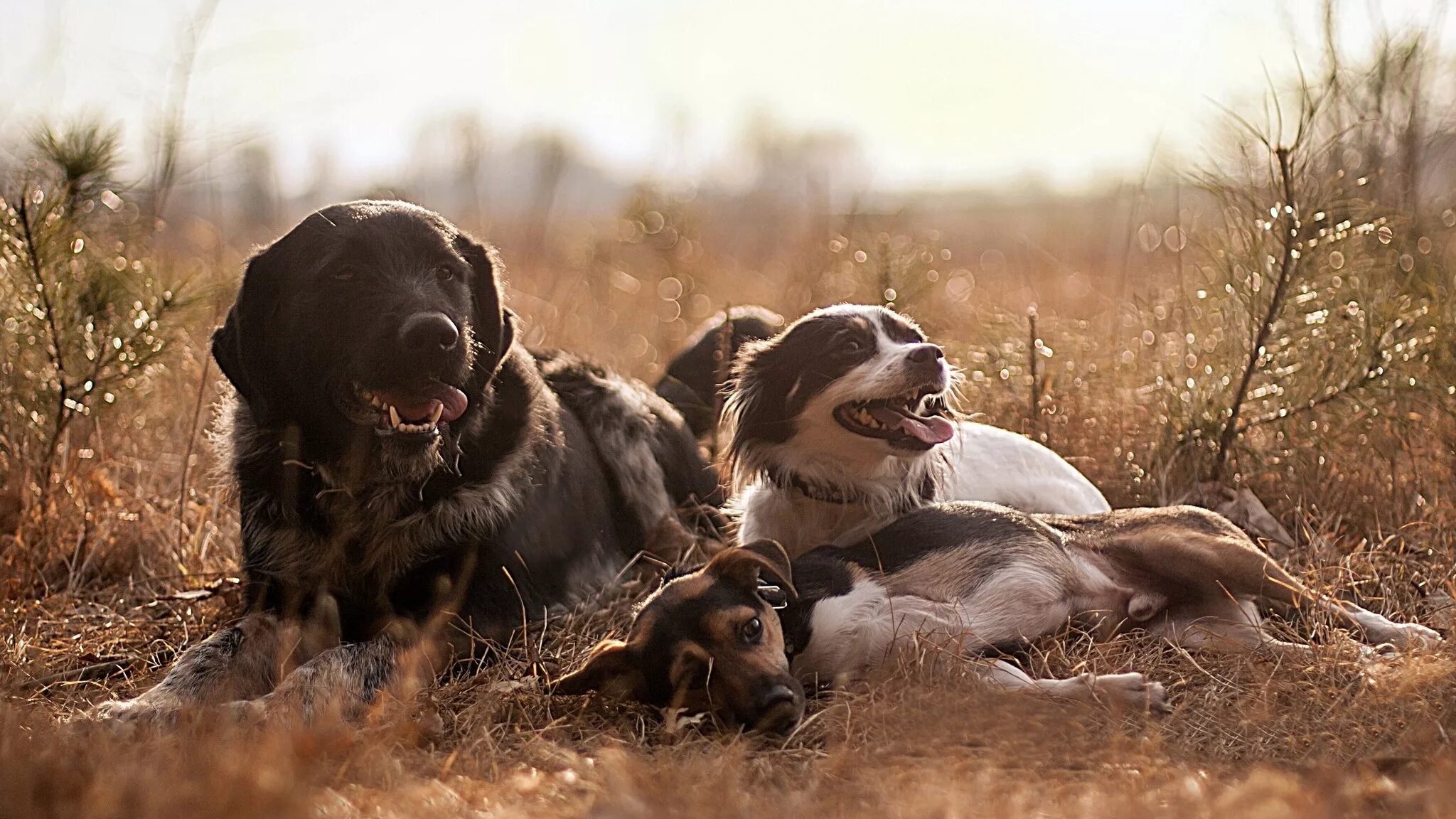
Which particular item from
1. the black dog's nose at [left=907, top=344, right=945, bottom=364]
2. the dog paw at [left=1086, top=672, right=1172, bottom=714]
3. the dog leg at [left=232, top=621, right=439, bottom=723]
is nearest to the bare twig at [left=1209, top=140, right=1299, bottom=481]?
the black dog's nose at [left=907, top=344, right=945, bottom=364]

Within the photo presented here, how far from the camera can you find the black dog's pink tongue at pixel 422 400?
13.4ft

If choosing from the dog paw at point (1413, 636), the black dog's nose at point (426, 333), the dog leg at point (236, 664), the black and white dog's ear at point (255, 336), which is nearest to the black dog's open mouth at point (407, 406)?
the black dog's nose at point (426, 333)

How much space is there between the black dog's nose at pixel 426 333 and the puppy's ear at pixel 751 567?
103 cm

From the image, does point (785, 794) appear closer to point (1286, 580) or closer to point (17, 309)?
point (1286, 580)

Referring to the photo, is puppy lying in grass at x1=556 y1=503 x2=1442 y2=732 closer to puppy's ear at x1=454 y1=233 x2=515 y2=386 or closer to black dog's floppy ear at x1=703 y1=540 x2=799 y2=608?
black dog's floppy ear at x1=703 y1=540 x2=799 y2=608

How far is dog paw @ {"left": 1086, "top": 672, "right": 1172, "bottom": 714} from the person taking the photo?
3.54 meters

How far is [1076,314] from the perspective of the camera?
9188mm

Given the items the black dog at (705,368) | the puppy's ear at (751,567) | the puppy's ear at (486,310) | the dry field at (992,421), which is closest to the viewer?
the dry field at (992,421)

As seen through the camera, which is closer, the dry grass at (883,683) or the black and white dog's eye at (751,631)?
the dry grass at (883,683)

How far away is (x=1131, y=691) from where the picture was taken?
11.7 feet

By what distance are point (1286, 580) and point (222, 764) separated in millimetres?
3153

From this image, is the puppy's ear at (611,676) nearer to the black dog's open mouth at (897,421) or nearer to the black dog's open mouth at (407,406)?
the black dog's open mouth at (407,406)

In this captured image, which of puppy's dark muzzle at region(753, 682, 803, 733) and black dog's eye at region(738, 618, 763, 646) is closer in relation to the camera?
puppy's dark muzzle at region(753, 682, 803, 733)

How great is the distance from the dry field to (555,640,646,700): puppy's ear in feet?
0.37
